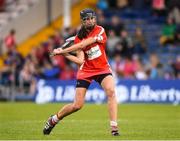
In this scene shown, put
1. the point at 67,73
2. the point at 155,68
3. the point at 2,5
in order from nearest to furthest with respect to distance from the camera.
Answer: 1. the point at 155,68
2. the point at 67,73
3. the point at 2,5

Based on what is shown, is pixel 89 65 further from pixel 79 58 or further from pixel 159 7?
pixel 159 7

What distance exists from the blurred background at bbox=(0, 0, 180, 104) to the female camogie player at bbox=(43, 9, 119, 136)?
1278cm

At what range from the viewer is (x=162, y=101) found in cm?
2811

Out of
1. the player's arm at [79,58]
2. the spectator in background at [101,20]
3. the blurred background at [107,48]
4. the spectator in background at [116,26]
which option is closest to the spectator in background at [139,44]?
the blurred background at [107,48]

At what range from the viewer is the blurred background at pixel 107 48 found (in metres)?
28.7

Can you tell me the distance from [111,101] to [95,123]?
3.72m

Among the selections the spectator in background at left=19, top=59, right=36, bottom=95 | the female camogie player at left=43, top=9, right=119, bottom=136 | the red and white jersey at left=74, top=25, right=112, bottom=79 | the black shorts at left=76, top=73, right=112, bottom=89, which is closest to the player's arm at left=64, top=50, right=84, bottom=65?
the female camogie player at left=43, top=9, right=119, bottom=136

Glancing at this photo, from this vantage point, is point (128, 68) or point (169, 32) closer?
point (128, 68)

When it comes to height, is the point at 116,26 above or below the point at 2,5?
below

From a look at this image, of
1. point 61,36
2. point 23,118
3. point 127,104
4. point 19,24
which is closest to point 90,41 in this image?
point 23,118

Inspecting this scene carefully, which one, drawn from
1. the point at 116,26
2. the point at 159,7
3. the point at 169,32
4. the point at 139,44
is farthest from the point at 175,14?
the point at 116,26

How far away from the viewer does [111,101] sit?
1509 centimetres

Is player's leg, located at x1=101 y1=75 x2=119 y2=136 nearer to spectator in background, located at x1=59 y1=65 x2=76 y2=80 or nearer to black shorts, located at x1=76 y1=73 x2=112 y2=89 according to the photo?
black shorts, located at x1=76 y1=73 x2=112 y2=89

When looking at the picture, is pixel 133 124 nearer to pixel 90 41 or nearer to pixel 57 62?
pixel 90 41
